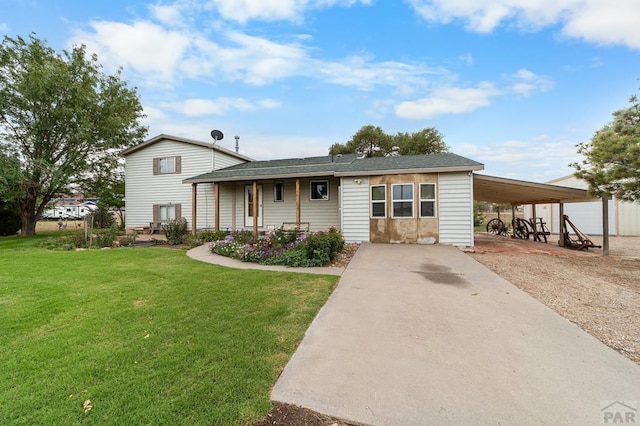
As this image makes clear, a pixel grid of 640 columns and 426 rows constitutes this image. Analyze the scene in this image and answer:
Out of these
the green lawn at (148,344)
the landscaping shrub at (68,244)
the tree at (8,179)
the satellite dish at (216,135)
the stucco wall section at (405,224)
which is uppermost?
the satellite dish at (216,135)

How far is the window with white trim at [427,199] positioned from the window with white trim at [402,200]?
39 cm

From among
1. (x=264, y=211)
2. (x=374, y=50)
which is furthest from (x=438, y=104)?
(x=264, y=211)

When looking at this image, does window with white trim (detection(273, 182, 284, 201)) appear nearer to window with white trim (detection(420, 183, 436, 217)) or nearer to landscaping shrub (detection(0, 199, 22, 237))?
window with white trim (detection(420, 183, 436, 217))

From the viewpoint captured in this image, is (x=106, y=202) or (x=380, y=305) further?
(x=106, y=202)

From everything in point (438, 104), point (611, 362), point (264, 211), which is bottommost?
point (611, 362)

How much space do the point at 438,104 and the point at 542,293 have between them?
1498 cm

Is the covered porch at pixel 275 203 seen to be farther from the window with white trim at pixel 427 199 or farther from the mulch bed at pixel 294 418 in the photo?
the mulch bed at pixel 294 418

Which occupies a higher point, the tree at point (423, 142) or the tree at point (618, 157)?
the tree at point (423, 142)

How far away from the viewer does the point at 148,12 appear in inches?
394

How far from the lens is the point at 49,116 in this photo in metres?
14.8

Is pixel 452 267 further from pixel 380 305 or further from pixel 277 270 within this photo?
pixel 277 270

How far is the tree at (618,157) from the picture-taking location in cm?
757

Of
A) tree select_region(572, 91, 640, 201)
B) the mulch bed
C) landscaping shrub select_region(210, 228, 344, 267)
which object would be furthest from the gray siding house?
the mulch bed

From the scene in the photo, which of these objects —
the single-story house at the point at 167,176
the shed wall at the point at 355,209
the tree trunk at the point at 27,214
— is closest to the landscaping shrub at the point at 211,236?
the single-story house at the point at 167,176
